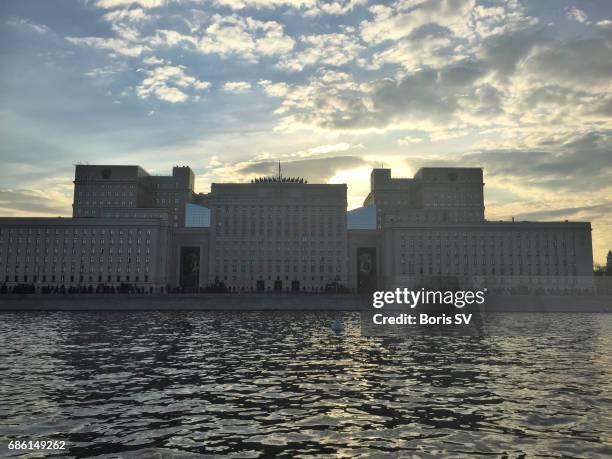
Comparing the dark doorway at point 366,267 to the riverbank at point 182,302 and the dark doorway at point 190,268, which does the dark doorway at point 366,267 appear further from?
the riverbank at point 182,302

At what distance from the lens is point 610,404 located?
19219 mm

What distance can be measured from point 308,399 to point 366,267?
156 meters

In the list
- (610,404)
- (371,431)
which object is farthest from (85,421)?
(610,404)

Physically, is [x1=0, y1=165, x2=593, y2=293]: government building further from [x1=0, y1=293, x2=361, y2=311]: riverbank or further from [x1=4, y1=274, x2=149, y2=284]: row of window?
[x1=0, y1=293, x2=361, y2=311]: riverbank

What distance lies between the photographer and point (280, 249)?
174m

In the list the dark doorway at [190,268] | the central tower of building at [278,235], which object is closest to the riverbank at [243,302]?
the central tower of building at [278,235]

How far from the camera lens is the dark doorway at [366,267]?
563 feet

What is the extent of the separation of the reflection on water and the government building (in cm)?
13043

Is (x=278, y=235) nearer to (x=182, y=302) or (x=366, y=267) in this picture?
(x=366, y=267)

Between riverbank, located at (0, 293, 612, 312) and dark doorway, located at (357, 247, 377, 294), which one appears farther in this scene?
dark doorway, located at (357, 247, 377, 294)

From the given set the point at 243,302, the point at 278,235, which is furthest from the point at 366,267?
the point at 243,302

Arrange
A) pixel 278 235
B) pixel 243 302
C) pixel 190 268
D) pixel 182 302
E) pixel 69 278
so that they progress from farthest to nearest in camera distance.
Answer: pixel 278 235 → pixel 190 268 → pixel 69 278 → pixel 243 302 → pixel 182 302

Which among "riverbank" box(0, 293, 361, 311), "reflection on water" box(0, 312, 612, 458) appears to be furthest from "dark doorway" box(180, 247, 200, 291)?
"reflection on water" box(0, 312, 612, 458)

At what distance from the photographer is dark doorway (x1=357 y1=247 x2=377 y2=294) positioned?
171500mm
